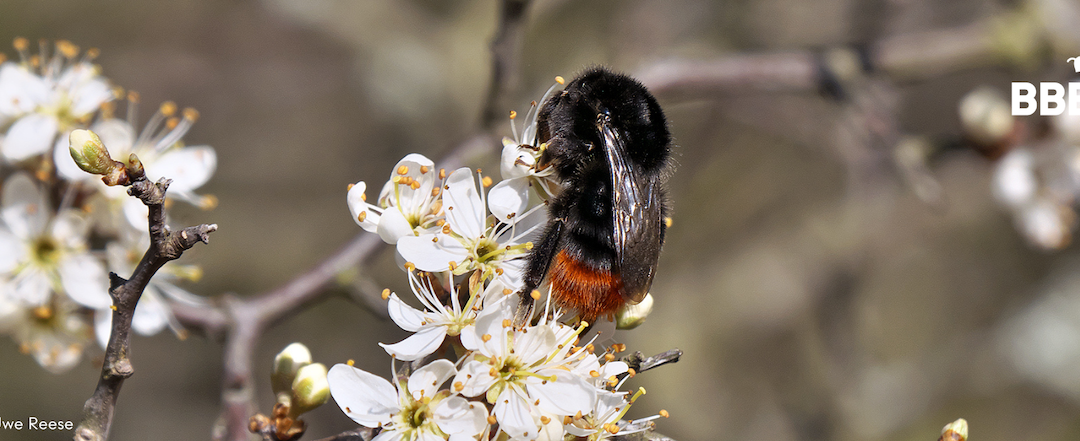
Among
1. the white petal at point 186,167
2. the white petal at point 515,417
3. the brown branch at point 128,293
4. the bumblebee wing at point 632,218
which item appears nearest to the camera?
the brown branch at point 128,293

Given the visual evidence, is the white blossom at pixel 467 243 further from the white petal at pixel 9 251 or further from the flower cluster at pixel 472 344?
the white petal at pixel 9 251

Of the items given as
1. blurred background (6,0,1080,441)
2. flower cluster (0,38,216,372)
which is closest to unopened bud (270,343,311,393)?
flower cluster (0,38,216,372)

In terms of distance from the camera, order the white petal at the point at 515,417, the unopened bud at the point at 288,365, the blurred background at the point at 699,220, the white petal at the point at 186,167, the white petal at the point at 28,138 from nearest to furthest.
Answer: the white petal at the point at 515,417
the unopened bud at the point at 288,365
the white petal at the point at 28,138
the white petal at the point at 186,167
the blurred background at the point at 699,220

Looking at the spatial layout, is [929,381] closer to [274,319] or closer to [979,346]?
[979,346]

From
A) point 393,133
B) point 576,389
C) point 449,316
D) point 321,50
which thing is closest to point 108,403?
point 449,316

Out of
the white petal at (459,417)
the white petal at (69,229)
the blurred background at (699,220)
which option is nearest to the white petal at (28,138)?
the white petal at (69,229)

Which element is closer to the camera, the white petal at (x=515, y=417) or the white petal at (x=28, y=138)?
the white petal at (x=515, y=417)
